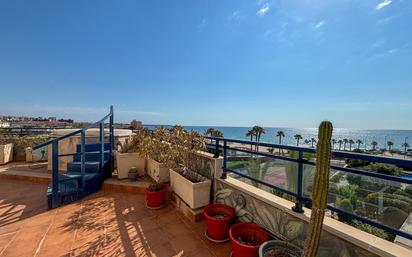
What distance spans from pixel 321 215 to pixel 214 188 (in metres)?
1.90

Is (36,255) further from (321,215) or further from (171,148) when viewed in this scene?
(321,215)

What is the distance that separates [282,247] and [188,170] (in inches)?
74.6

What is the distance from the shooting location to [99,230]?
2.59m

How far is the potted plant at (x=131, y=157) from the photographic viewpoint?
14.4 ft

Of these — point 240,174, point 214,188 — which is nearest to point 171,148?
point 214,188

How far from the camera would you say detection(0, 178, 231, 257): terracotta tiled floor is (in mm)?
2182

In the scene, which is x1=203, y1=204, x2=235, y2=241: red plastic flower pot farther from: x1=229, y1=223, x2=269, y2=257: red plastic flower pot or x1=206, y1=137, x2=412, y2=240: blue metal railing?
x1=206, y1=137, x2=412, y2=240: blue metal railing

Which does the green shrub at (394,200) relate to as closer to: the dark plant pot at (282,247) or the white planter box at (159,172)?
the dark plant pot at (282,247)

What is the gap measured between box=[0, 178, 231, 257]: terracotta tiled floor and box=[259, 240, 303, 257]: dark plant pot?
612 millimetres

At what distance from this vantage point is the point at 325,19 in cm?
398

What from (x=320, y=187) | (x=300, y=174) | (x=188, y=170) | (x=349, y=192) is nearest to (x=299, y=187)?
(x=300, y=174)

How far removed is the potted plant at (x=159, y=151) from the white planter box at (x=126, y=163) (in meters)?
0.57

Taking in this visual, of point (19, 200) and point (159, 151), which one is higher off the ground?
point (159, 151)

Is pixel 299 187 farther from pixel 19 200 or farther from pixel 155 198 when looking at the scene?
pixel 19 200
